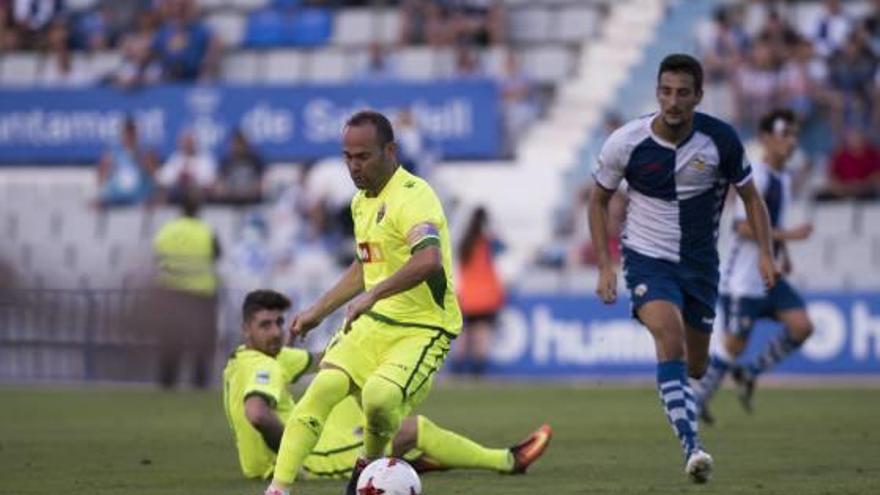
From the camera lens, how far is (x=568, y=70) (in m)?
30.0

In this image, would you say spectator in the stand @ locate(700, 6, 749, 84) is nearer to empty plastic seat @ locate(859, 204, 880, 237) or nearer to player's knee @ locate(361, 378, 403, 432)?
empty plastic seat @ locate(859, 204, 880, 237)

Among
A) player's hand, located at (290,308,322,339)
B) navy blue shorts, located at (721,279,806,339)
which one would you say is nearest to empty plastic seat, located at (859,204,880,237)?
navy blue shorts, located at (721,279,806,339)

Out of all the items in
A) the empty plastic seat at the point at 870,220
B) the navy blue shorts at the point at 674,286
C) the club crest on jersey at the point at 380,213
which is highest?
the club crest on jersey at the point at 380,213

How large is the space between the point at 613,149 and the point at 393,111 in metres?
16.6

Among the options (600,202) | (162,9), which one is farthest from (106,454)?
(162,9)

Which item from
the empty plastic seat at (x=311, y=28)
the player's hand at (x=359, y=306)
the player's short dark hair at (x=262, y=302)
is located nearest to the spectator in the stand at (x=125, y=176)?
A: the empty plastic seat at (x=311, y=28)

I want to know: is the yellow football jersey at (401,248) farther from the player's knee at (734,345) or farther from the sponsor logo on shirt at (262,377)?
the player's knee at (734,345)

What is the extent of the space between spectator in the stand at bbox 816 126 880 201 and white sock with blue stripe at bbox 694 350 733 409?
8.34 meters

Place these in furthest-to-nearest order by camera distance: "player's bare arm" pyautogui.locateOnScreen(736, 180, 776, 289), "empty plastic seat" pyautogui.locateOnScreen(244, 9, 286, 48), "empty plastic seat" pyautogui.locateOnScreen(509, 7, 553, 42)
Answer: "empty plastic seat" pyautogui.locateOnScreen(244, 9, 286, 48) → "empty plastic seat" pyautogui.locateOnScreen(509, 7, 553, 42) → "player's bare arm" pyautogui.locateOnScreen(736, 180, 776, 289)

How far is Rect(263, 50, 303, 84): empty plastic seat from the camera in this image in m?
31.5

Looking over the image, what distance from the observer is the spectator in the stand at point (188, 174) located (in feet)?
97.2

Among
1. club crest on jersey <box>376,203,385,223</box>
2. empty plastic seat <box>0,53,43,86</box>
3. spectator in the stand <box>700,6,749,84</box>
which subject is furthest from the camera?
empty plastic seat <box>0,53,43,86</box>

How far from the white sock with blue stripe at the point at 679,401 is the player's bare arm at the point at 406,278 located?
84.1 inches

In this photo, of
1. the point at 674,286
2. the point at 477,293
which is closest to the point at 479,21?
the point at 477,293
